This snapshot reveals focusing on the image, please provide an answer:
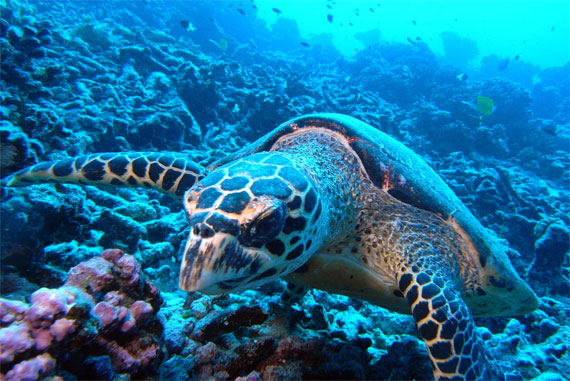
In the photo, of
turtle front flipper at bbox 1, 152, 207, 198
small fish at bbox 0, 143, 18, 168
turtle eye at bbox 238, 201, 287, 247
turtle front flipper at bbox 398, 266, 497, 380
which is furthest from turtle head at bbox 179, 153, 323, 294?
small fish at bbox 0, 143, 18, 168

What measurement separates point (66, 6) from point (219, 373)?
1986 centimetres

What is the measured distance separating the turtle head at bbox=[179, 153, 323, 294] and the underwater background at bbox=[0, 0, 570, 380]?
52 cm

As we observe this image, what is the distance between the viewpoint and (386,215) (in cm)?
245

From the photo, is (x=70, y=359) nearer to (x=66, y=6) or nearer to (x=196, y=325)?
(x=196, y=325)

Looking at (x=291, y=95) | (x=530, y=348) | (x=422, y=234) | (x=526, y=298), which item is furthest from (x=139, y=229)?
(x=291, y=95)

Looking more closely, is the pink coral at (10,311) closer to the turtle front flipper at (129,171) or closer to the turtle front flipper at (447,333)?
the turtle front flipper at (129,171)

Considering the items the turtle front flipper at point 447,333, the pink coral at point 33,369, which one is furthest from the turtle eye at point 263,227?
the turtle front flipper at point 447,333

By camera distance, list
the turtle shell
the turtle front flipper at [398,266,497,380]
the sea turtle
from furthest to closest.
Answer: the turtle shell
the turtle front flipper at [398,266,497,380]
the sea turtle

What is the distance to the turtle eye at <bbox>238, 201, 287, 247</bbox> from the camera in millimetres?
1384

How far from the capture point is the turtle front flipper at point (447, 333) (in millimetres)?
1794

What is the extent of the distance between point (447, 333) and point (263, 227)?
145 centimetres

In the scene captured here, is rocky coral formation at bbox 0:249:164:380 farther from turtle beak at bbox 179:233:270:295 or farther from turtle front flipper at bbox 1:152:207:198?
turtle front flipper at bbox 1:152:207:198

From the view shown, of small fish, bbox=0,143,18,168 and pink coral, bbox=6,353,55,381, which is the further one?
small fish, bbox=0,143,18,168

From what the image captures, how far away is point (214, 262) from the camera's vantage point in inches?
50.6
